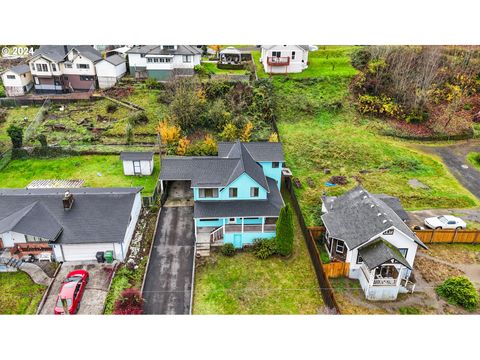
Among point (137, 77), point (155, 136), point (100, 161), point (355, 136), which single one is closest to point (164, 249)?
point (100, 161)

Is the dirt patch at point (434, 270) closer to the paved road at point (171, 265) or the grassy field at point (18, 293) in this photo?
the paved road at point (171, 265)

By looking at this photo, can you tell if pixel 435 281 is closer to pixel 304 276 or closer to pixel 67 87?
pixel 304 276

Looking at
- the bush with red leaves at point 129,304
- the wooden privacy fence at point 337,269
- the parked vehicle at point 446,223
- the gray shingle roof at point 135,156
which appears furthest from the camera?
the gray shingle roof at point 135,156

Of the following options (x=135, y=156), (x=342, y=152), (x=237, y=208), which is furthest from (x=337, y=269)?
(x=135, y=156)

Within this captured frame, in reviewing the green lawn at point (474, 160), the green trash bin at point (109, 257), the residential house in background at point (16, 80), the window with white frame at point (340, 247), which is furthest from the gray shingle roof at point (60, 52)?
the green lawn at point (474, 160)

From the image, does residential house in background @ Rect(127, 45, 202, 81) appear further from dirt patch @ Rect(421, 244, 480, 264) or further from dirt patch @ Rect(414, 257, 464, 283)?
dirt patch @ Rect(414, 257, 464, 283)

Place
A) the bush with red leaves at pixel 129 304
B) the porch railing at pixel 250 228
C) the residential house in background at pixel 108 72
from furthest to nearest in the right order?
the residential house in background at pixel 108 72
the porch railing at pixel 250 228
the bush with red leaves at pixel 129 304
